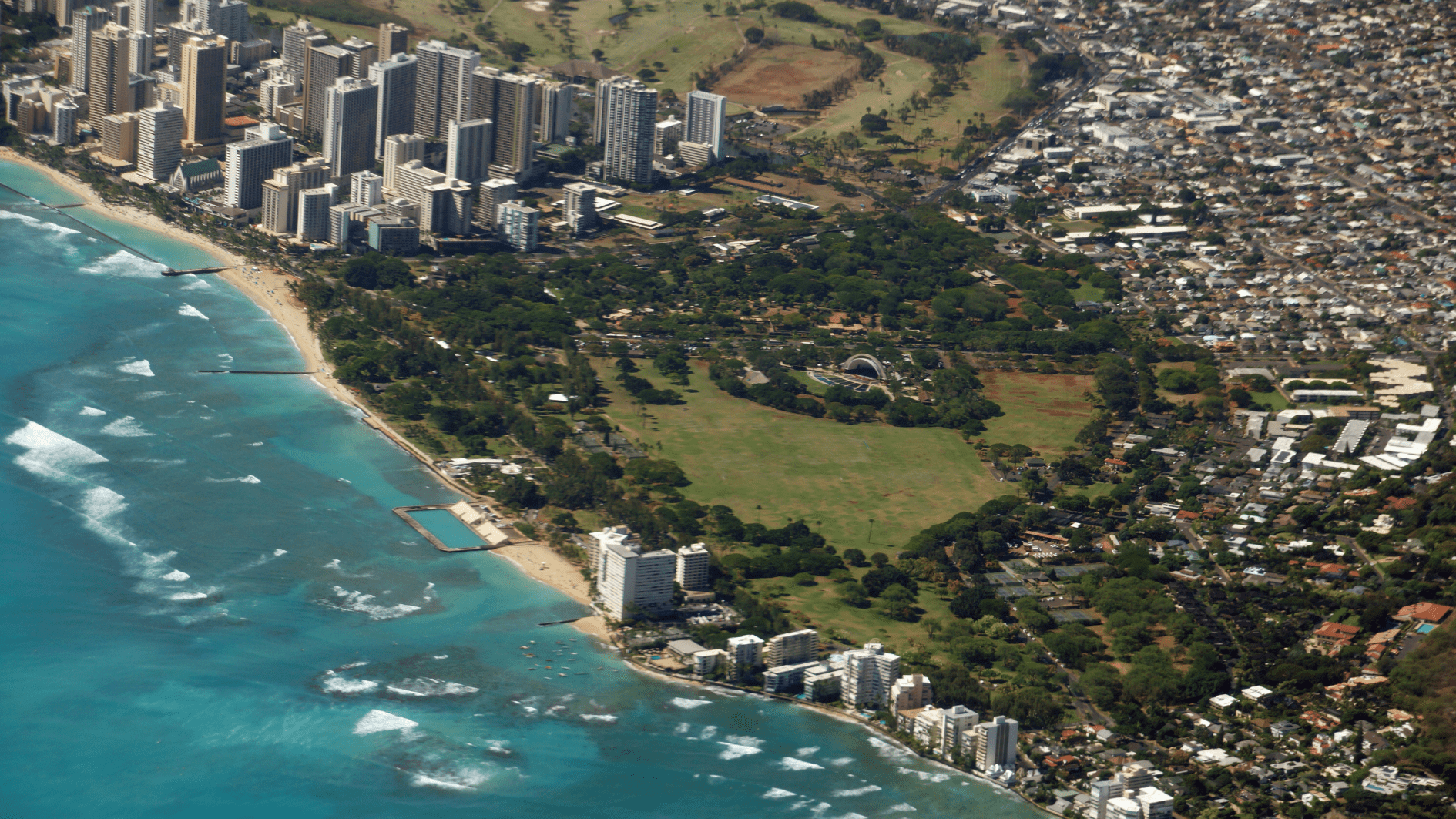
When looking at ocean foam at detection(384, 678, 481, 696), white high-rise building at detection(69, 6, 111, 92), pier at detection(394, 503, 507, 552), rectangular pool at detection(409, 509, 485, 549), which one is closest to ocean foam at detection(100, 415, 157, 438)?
pier at detection(394, 503, 507, 552)

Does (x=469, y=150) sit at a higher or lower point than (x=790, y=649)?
higher

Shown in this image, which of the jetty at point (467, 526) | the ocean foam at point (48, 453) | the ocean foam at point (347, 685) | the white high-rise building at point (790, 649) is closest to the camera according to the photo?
the ocean foam at point (347, 685)

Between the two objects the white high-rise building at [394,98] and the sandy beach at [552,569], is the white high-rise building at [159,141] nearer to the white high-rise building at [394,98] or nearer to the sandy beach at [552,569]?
the white high-rise building at [394,98]

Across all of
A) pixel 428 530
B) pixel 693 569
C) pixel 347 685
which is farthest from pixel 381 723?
pixel 693 569

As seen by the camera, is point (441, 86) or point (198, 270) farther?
point (441, 86)

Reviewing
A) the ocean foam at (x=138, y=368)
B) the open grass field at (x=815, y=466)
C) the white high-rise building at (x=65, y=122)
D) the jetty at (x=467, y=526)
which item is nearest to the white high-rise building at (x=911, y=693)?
the open grass field at (x=815, y=466)

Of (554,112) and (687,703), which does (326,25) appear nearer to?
(554,112)

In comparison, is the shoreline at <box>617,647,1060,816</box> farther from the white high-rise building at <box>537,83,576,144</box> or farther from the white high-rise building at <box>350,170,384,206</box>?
the white high-rise building at <box>537,83,576,144</box>
